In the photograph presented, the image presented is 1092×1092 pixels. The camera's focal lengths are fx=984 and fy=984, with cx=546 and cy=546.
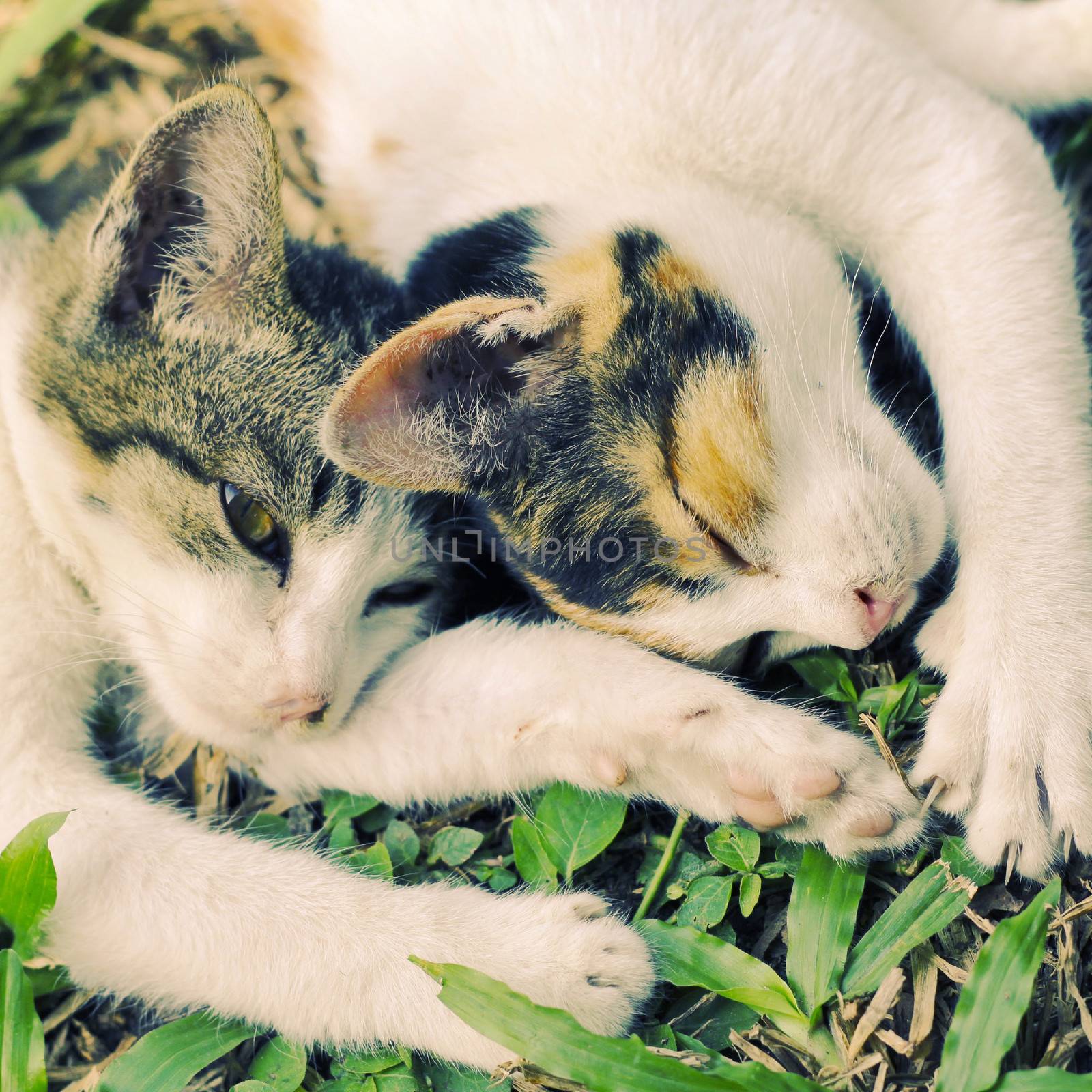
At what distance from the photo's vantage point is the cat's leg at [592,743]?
142 centimetres

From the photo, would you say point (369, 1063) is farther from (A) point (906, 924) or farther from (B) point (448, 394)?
(B) point (448, 394)

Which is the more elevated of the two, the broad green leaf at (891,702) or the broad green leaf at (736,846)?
the broad green leaf at (891,702)

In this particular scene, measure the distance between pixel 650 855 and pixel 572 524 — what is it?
55 centimetres

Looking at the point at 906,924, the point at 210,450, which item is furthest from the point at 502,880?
the point at 210,450

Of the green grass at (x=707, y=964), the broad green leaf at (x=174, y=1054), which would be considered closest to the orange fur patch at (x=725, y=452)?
the green grass at (x=707, y=964)

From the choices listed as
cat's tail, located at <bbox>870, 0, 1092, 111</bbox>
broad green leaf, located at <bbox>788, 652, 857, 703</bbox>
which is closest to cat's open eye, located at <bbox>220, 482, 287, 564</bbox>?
broad green leaf, located at <bbox>788, 652, 857, 703</bbox>

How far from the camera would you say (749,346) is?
4.73ft

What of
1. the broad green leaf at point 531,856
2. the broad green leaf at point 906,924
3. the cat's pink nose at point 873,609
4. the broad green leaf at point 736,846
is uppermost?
the cat's pink nose at point 873,609

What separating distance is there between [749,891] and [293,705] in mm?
739

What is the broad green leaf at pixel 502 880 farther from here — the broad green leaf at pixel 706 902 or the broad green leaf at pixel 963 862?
the broad green leaf at pixel 963 862

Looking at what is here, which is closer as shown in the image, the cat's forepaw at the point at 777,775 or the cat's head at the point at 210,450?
the cat's forepaw at the point at 777,775

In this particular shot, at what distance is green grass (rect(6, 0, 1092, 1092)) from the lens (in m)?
1.26

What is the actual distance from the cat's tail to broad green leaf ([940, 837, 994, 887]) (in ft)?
5.02

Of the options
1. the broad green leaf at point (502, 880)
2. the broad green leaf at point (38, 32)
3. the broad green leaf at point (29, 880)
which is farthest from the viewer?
the broad green leaf at point (38, 32)
